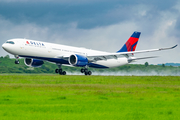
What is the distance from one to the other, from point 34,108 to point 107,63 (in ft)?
147

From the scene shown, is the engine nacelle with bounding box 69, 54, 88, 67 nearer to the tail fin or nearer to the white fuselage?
the white fuselage

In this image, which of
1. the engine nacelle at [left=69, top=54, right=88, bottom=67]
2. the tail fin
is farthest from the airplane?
the tail fin

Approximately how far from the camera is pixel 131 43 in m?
60.2

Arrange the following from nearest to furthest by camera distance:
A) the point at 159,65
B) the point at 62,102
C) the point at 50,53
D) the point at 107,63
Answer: the point at 62,102 → the point at 50,53 → the point at 107,63 → the point at 159,65

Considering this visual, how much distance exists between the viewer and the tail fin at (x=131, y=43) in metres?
59.6

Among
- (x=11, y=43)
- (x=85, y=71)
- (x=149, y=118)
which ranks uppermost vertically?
(x=11, y=43)

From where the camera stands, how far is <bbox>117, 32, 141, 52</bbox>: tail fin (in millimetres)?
59594

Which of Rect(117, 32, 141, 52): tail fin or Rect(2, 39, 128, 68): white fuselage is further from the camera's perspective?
Rect(117, 32, 141, 52): tail fin

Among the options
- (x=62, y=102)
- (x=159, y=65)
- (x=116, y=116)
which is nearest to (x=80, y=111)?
(x=116, y=116)

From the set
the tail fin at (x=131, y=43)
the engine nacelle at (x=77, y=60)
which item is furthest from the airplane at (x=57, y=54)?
the tail fin at (x=131, y=43)

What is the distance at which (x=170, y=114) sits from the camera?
11.6 metres

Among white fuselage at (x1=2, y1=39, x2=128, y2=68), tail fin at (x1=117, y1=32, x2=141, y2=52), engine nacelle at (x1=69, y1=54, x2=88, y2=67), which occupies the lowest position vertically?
engine nacelle at (x1=69, y1=54, x2=88, y2=67)

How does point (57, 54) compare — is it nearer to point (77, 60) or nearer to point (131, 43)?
point (77, 60)

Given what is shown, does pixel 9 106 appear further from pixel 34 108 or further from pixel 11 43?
pixel 11 43
